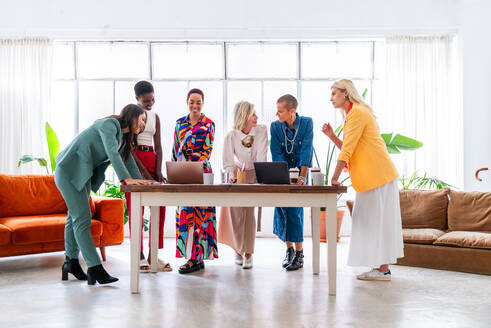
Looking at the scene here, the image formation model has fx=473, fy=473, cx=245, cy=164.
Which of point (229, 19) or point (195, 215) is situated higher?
point (229, 19)

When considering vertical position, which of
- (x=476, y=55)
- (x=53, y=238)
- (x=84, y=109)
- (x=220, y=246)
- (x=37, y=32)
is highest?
(x=37, y=32)

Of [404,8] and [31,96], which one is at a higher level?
[404,8]

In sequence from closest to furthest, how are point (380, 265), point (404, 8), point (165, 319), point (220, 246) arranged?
point (165, 319) → point (380, 265) → point (220, 246) → point (404, 8)

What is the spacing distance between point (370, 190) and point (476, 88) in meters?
3.63

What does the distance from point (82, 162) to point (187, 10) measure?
3899 mm

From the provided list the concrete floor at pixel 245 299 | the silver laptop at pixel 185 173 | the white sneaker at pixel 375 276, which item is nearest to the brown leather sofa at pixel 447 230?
the concrete floor at pixel 245 299

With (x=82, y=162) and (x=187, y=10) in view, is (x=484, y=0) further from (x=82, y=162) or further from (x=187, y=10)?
(x=82, y=162)

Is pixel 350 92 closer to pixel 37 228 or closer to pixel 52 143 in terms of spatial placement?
pixel 37 228

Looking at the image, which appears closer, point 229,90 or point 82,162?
point 82,162

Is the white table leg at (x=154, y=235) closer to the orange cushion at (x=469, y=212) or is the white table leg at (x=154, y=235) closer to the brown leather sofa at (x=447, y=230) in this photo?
the brown leather sofa at (x=447, y=230)

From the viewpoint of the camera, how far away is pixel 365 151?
3.50m

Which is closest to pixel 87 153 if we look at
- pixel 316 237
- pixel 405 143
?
pixel 316 237

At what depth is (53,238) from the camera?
4.05 m

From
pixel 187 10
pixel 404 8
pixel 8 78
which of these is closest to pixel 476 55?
pixel 404 8
